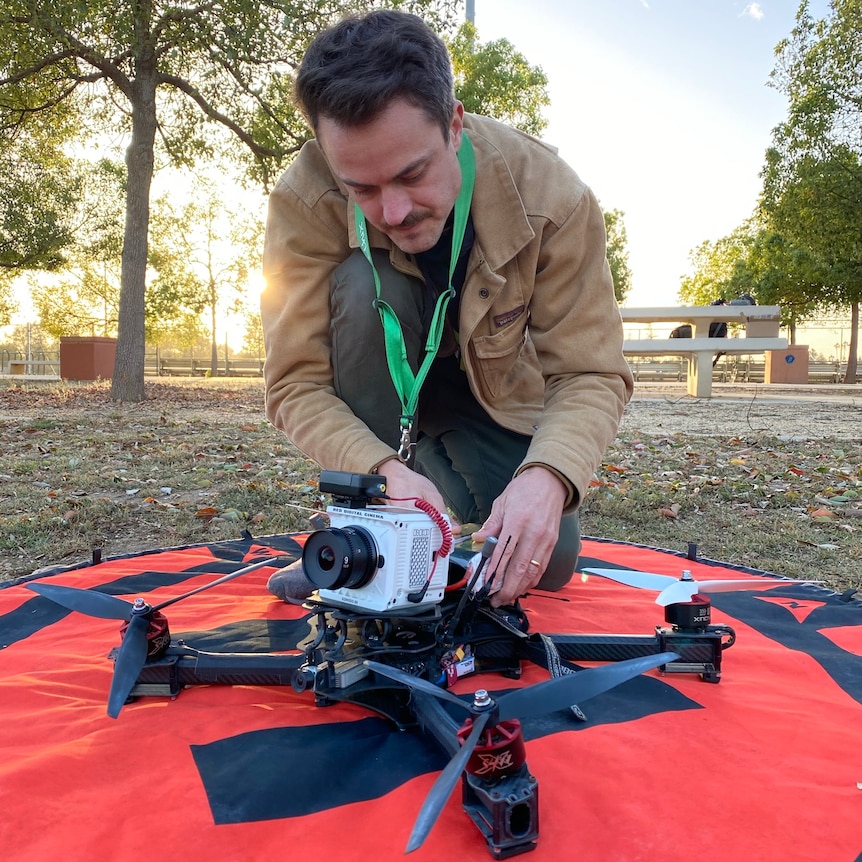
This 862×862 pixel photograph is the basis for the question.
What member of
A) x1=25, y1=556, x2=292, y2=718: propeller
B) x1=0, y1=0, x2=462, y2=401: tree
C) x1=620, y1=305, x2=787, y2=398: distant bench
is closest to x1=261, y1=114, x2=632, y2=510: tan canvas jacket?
x1=25, y1=556, x2=292, y2=718: propeller

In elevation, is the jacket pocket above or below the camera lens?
above

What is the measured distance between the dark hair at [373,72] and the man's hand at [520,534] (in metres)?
1.00

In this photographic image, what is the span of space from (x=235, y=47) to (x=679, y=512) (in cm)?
905

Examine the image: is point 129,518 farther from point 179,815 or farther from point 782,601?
point 782,601

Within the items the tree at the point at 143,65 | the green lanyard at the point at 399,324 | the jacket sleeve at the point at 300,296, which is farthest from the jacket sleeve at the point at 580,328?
the tree at the point at 143,65

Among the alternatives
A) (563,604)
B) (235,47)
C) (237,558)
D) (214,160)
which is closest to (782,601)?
(563,604)

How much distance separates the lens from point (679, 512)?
156 inches

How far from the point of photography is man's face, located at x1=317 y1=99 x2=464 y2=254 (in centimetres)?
172

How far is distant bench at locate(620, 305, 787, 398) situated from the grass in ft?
18.9

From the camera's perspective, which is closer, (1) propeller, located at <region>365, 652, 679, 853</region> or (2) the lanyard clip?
(1) propeller, located at <region>365, 652, 679, 853</region>

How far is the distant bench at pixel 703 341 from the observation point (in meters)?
12.2

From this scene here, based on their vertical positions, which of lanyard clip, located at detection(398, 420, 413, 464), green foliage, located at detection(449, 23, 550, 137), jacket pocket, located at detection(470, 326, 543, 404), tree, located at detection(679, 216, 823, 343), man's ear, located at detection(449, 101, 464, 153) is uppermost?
green foliage, located at detection(449, 23, 550, 137)

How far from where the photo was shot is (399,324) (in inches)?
86.4

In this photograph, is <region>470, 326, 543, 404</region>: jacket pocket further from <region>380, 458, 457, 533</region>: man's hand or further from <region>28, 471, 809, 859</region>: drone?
<region>28, 471, 809, 859</region>: drone
